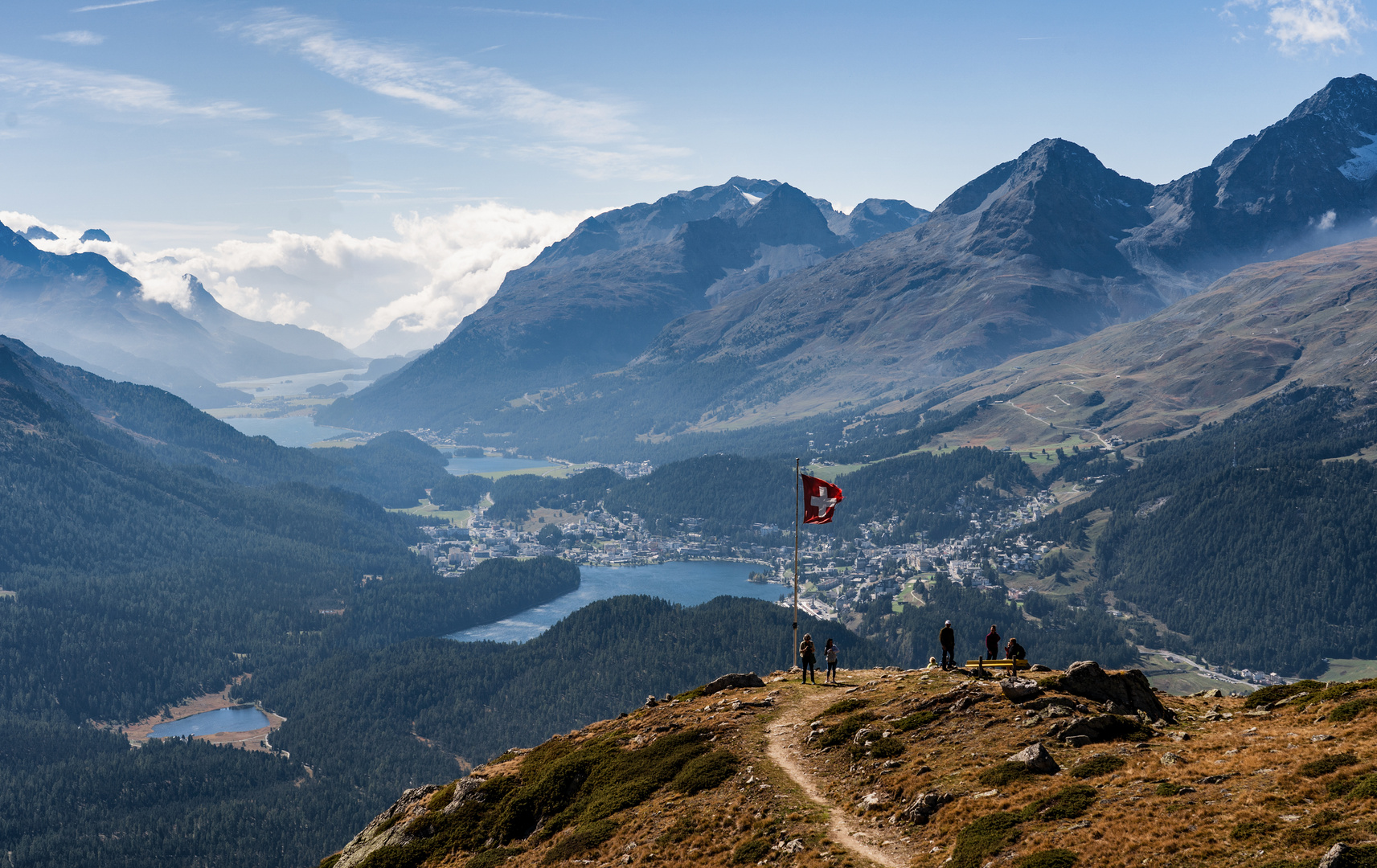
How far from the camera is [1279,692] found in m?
58.2

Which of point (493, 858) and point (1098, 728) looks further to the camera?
point (493, 858)

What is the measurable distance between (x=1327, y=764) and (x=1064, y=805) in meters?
11.0

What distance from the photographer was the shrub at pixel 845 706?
6212cm

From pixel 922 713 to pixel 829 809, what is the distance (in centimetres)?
1056

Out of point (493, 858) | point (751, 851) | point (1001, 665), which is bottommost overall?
point (493, 858)

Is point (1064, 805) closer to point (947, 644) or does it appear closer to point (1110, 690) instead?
point (1110, 690)

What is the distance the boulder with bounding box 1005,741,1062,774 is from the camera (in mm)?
45938

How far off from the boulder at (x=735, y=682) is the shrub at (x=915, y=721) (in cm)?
2327

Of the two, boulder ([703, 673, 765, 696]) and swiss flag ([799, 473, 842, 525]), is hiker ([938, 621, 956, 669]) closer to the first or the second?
swiss flag ([799, 473, 842, 525])

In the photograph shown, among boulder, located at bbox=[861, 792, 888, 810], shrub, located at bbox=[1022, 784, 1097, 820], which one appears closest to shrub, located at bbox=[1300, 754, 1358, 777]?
shrub, located at bbox=[1022, 784, 1097, 820]

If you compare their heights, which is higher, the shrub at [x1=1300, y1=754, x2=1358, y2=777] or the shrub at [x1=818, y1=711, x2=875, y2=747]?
the shrub at [x1=1300, y1=754, x2=1358, y2=777]

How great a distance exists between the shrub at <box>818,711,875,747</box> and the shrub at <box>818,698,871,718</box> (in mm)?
3038

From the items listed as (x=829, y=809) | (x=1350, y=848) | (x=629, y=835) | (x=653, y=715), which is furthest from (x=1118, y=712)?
(x=653, y=715)

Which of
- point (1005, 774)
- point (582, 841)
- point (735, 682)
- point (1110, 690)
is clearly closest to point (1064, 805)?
point (1005, 774)
